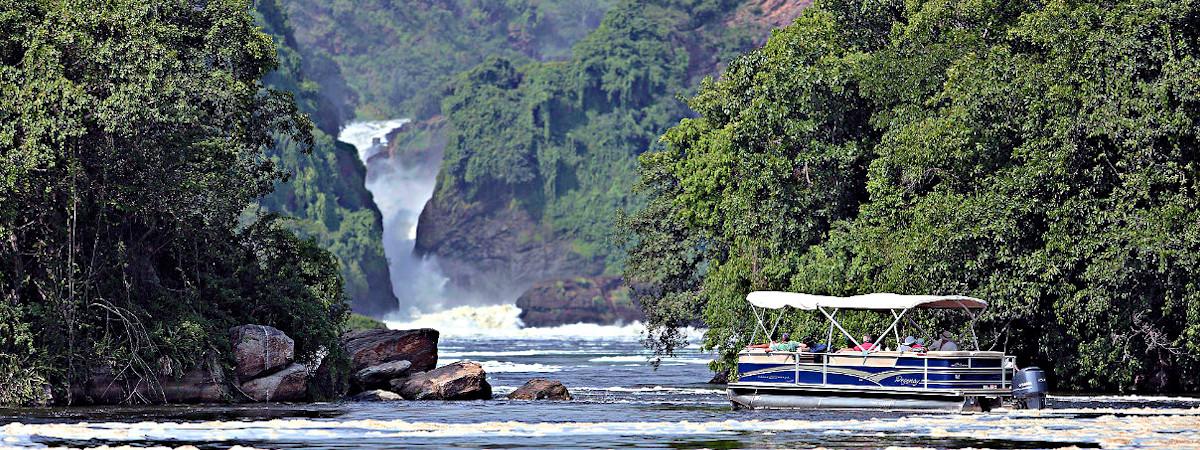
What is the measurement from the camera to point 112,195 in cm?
3984

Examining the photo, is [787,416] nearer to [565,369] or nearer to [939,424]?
[939,424]

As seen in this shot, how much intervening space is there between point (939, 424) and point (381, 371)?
18.3 metres

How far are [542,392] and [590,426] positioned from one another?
1198 cm

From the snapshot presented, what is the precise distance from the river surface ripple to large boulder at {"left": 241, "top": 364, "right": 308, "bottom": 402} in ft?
3.78

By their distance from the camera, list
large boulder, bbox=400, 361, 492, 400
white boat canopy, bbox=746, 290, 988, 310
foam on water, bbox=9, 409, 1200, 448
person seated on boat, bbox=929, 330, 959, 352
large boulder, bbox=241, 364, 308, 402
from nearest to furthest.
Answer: foam on water, bbox=9, 409, 1200, 448 < person seated on boat, bbox=929, 330, 959, 352 < white boat canopy, bbox=746, 290, 988, 310 < large boulder, bbox=241, 364, 308, 402 < large boulder, bbox=400, 361, 492, 400

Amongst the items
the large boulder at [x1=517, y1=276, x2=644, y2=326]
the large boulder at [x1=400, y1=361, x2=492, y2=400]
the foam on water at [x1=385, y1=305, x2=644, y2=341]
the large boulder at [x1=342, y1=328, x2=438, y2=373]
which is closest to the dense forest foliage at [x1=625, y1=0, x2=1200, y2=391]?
the large boulder at [x1=342, y1=328, x2=438, y2=373]

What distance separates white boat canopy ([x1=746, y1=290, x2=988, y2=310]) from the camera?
1479 inches

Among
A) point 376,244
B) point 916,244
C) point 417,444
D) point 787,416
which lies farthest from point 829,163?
point 376,244

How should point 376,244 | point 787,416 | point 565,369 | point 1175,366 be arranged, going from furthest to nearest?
1. point 376,244
2. point 565,369
3. point 1175,366
4. point 787,416

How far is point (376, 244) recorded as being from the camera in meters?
192

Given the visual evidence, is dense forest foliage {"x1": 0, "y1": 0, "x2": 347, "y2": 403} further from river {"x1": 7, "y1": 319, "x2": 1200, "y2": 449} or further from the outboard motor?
the outboard motor

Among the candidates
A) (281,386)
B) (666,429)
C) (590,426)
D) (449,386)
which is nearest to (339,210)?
(449,386)

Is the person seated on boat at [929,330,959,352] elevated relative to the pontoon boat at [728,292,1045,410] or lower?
elevated

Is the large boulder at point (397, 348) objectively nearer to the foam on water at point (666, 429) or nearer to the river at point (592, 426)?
the river at point (592, 426)
